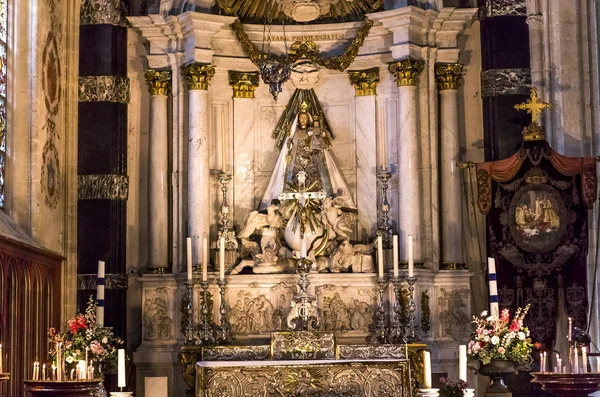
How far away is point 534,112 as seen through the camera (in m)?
16.4

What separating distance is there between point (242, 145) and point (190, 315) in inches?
114

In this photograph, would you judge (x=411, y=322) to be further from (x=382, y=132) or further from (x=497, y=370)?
(x=382, y=132)

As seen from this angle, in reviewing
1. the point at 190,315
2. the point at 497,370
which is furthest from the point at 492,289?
the point at 190,315

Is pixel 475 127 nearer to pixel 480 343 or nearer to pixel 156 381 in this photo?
pixel 480 343

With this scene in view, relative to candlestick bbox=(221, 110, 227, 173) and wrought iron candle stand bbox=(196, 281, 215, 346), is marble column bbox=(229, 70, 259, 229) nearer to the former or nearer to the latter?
candlestick bbox=(221, 110, 227, 173)

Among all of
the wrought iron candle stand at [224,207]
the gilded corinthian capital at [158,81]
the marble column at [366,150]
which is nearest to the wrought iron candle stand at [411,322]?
the marble column at [366,150]

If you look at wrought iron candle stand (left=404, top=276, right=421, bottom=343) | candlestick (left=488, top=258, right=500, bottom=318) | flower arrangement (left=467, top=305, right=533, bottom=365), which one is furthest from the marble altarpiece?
flower arrangement (left=467, top=305, right=533, bottom=365)

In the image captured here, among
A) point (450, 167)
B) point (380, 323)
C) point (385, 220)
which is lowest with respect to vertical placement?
point (380, 323)

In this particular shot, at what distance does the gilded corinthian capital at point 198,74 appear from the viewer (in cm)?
1708

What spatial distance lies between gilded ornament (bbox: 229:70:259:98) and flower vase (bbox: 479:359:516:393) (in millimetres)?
5810

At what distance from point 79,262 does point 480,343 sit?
6057 millimetres

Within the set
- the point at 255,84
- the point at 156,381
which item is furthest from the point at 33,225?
the point at 255,84

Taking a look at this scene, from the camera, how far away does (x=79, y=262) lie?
56.1ft

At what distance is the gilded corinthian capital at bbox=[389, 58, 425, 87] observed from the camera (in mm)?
16906
